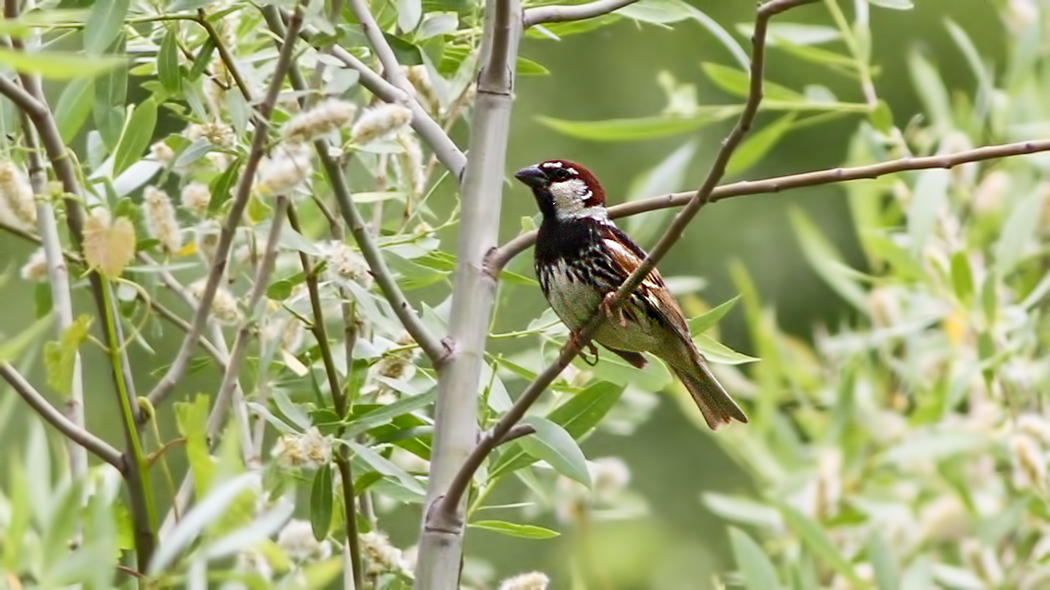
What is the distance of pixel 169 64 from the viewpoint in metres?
1.64

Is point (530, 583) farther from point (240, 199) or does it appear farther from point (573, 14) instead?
point (573, 14)

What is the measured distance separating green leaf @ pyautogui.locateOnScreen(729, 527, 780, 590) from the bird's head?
553 millimetres

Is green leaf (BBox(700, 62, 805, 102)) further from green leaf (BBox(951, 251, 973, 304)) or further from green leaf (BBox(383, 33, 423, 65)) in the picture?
green leaf (BBox(383, 33, 423, 65))

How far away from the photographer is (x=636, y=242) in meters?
2.22

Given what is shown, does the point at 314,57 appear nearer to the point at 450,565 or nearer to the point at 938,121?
the point at 450,565

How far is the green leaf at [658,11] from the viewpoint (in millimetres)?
1902

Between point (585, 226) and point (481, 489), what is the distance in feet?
2.04

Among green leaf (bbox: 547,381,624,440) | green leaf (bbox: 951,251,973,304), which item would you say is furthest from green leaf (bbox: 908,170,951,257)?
green leaf (bbox: 547,381,624,440)

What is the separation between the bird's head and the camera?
2.33 metres

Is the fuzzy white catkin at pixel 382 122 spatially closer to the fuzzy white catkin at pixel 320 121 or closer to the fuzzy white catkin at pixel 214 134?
the fuzzy white catkin at pixel 320 121

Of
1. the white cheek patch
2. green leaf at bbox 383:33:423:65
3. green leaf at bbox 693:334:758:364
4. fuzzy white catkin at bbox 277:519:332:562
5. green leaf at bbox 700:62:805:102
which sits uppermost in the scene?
green leaf at bbox 383:33:423:65

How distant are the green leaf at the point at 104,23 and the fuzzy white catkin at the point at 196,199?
10.0 inches

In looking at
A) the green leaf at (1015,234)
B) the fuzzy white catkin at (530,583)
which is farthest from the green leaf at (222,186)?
the green leaf at (1015,234)

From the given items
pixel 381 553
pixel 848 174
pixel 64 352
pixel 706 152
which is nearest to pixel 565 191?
pixel 381 553
